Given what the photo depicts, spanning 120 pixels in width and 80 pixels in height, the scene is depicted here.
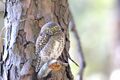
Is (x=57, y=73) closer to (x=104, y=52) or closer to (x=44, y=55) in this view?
(x=44, y=55)

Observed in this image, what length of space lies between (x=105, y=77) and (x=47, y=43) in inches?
84.2

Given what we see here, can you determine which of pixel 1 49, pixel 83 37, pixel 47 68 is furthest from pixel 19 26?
pixel 83 37

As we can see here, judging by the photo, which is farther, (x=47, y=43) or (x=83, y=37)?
(x=83, y=37)

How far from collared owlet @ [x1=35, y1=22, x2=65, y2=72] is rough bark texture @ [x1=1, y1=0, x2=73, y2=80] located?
0.09 meters

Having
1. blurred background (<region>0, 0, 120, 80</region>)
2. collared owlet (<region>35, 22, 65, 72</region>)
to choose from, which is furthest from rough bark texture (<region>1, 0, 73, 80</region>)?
blurred background (<region>0, 0, 120, 80</region>)

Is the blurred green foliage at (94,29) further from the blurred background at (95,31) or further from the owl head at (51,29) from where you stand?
the owl head at (51,29)

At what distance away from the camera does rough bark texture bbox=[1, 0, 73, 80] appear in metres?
0.91

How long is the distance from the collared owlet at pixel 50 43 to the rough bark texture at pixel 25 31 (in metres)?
0.09

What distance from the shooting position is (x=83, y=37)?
3.16 meters

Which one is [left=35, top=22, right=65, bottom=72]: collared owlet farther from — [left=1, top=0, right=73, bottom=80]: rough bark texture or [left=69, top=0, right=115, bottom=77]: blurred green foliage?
[left=69, top=0, right=115, bottom=77]: blurred green foliage

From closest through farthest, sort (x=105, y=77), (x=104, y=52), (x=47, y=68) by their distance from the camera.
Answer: (x=47, y=68), (x=105, y=77), (x=104, y=52)

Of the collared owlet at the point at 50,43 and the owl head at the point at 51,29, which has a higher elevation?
the owl head at the point at 51,29

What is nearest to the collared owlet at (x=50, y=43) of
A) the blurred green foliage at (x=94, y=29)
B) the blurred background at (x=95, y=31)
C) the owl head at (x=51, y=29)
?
the owl head at (x=51, y=29)

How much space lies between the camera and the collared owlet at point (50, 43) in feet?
2.61
